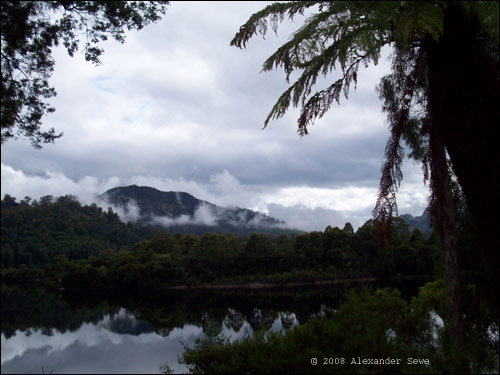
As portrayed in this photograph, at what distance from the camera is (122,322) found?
28.4 meters

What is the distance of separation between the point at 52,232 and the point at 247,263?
3361 cm

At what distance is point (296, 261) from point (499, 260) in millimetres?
44269

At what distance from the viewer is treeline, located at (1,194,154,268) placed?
153ft

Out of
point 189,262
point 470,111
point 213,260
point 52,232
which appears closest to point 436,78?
point 470,111

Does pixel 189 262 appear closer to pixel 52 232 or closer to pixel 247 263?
pixel 247 263

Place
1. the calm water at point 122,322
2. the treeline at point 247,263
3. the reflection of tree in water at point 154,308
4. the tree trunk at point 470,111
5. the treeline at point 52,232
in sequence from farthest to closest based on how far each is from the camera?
the treeline at point 52,232
the treeline at point 247,263
the reflection of tree in water at point 154,308
the calm water at point 122,322
the tree trunk at point 470,111

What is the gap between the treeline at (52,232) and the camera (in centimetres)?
4678

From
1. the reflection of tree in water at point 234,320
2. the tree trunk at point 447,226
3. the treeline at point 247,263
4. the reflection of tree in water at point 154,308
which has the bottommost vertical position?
the reflection of tree in water at point 154,308

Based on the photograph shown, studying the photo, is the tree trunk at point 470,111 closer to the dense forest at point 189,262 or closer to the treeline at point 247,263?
the dense forest at point 189,262

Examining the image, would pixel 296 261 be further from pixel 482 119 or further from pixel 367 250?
pixel 482 119

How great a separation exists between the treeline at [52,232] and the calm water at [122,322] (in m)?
7.95

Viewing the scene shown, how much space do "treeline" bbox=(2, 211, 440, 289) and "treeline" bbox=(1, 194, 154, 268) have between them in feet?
10.4

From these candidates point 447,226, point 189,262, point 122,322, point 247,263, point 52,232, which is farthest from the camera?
point 52,232

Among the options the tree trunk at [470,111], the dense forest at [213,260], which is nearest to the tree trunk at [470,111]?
the tree trunk at [470,111]
